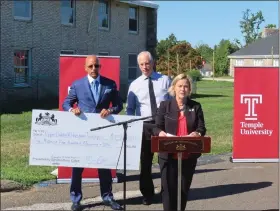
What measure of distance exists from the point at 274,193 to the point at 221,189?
70cm

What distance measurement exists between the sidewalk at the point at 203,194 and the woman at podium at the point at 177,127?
1066 millimetres

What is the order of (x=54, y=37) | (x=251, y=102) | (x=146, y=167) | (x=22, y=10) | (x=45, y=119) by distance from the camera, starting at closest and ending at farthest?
(x=45, y=119), (x=146, y=167), (x=251, y=102), (x=22, y=10), (x=54, y=37)

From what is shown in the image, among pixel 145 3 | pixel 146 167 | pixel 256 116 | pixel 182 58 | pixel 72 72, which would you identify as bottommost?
pixel 146 167

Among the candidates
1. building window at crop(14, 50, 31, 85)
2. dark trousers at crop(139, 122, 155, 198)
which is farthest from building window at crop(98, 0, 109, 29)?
dark trousers at crop(139, 122, 155, 198)

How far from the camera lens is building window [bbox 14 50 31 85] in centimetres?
2088

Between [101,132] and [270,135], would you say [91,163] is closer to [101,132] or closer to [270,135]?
[101,132]

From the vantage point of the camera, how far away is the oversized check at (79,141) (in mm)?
5332

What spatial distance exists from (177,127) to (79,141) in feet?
3.79

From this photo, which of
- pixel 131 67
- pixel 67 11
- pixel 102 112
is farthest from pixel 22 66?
pixel 102 112

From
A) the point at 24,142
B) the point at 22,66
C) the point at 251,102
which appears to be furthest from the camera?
the point at 22,66

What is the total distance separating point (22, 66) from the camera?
833 inches

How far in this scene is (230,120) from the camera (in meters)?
16.5

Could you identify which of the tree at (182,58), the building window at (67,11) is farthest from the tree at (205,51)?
the building window at (67,11)

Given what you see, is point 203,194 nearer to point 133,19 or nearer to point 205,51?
point 205,51
